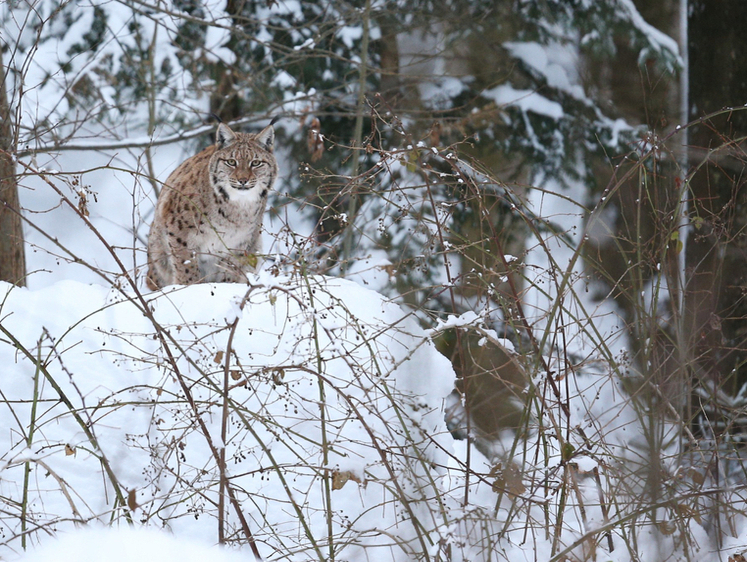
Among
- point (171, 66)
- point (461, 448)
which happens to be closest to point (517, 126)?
point (171, 66)

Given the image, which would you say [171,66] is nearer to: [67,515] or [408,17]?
[408,17]

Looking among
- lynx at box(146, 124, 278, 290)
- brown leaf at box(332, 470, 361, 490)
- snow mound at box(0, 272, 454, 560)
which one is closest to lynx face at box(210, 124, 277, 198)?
lynx at box(146, 124, 278, 290)

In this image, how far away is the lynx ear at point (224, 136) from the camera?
4.92m

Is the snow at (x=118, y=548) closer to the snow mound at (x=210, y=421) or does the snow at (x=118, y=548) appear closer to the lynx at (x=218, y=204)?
the snow mound at (x=210, y=421)

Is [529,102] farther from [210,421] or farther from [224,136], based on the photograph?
[210,421]

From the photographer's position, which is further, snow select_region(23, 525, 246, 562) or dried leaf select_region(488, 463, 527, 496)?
dried leaf select_region(488, 463, 527, 496)

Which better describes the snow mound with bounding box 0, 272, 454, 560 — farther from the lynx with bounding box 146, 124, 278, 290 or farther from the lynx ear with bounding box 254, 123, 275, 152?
the lynx ear with bounding box 254, 123, 275, 152

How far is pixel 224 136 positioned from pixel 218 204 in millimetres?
475

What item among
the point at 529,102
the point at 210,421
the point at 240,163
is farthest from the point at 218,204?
the point at 529,102

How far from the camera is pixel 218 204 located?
506 cm

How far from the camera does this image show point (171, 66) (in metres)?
7.67

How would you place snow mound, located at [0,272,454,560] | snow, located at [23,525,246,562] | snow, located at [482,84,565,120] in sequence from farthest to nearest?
snow, located at [482,84,565,120], snow mound, located at [0,272,454,560], snow, located at [23,525,246,562]

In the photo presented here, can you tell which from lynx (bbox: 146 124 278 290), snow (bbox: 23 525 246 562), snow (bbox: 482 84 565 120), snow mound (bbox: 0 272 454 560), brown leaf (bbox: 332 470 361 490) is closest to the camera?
snow (bbox: 23 525 246 562)

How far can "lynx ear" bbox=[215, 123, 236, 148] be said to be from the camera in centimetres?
492
